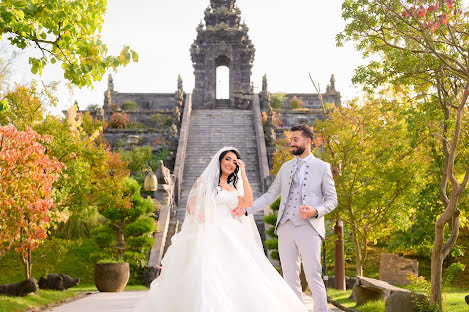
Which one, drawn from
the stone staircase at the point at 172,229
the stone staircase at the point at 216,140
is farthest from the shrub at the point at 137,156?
the stone staircase at the point at 172,229

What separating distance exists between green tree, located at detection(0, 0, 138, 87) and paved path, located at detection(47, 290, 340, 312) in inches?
170

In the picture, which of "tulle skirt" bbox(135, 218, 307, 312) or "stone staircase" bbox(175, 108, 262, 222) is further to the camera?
"stone staircase" bbox(175, 108, 262, 222)

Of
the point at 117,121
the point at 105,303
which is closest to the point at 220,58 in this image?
the point at 117,121

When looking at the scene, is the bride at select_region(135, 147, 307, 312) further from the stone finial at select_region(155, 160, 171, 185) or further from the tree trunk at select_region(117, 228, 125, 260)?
the stone finial at select_region(155, 160, 171, 185)

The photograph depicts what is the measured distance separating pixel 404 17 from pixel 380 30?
2.35 ft

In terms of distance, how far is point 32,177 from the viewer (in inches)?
385

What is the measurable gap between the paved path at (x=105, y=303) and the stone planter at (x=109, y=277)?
1.80 feet

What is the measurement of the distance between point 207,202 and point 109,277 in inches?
315

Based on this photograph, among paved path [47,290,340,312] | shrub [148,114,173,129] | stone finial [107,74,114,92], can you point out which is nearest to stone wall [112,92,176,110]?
stone finial [107,74,114,92]

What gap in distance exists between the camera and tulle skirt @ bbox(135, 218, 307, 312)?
578cm

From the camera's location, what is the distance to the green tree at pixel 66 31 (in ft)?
22.1

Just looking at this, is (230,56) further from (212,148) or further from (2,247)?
(2,247)

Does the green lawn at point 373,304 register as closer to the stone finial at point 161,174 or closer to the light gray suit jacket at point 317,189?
the light gray suit jacket at point 317,189

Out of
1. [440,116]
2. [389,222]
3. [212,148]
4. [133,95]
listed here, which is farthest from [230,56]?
[440,116]
